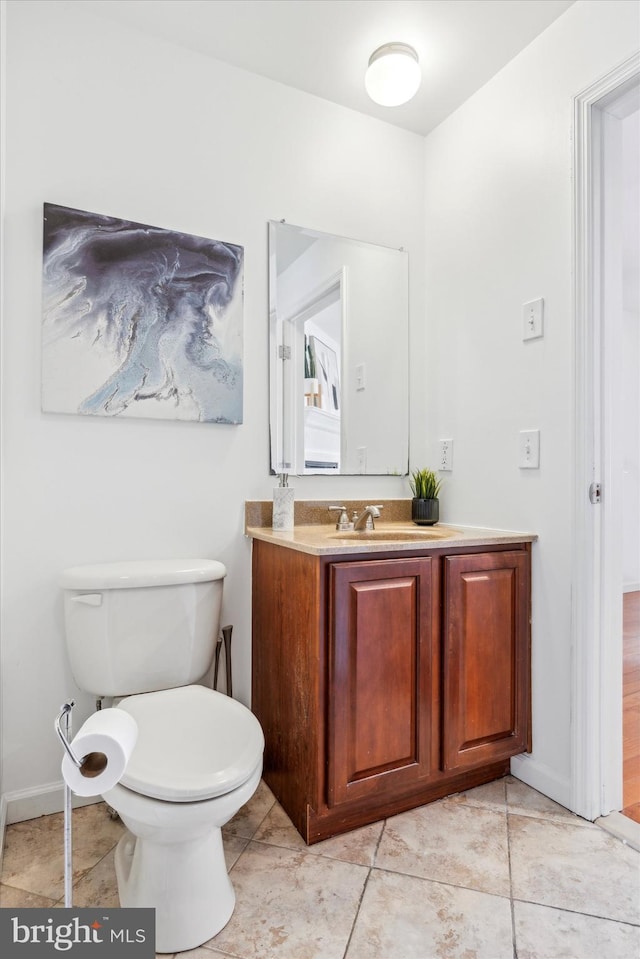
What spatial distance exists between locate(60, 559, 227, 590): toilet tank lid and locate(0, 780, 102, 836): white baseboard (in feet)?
2.08

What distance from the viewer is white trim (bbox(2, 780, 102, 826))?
61.3 inches

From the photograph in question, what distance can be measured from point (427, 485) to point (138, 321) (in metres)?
1.23

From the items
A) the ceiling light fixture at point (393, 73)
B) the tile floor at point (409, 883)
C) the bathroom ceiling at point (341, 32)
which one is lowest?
the tile floor at point (409, 883)

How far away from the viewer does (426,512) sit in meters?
2.15

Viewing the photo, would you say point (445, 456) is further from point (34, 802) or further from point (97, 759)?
point (34, 802)

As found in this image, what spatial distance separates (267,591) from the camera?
1.76m

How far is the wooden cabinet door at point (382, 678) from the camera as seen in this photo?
1.44 meters

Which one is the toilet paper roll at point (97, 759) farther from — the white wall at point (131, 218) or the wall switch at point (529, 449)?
the wall switch at point (529, 449)

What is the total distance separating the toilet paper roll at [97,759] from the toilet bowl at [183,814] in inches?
11.4

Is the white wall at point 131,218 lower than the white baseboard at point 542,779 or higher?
higher

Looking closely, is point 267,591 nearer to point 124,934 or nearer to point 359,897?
point 359,897

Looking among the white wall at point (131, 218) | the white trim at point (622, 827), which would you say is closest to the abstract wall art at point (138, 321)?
the white wall at point (131, 218)

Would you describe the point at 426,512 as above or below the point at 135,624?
above

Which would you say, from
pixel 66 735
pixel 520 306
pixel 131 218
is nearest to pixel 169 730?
pixel 66 735
